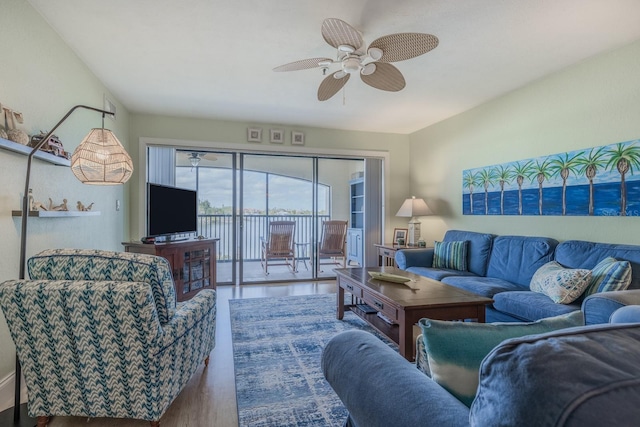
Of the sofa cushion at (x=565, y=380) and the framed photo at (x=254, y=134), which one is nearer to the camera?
the sofa cushion at (x=565, y=380)

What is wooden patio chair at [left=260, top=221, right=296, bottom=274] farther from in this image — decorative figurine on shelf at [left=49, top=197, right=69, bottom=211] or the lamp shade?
decorative figurine on shelf at [left=49, top=197, right=69, bottom=211]

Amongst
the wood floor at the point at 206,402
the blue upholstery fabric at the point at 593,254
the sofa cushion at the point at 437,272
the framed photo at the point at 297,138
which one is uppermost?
the framed photo at the point at 297,138

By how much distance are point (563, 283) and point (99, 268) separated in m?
2.89

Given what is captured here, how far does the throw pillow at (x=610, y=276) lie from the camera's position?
217 cm

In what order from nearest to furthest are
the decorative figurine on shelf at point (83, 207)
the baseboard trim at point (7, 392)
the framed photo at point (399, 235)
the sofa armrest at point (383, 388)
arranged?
the sofa armrest at point (383, 388), the baseboard trim at point (7, 392), the decorative figurine on shelf at point (83, 207), the framed photo at point (399, 235)

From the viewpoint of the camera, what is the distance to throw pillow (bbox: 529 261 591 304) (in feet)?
7.61

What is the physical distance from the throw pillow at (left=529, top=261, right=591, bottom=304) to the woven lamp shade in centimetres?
323

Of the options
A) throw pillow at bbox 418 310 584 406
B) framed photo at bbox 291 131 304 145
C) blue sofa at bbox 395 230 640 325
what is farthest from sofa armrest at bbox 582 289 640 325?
framed photo at bbox 291 131 304 145

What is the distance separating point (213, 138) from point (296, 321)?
280 cm

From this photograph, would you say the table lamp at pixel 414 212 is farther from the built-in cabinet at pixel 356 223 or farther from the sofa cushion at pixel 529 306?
the sofa cushion at pixel 529 306

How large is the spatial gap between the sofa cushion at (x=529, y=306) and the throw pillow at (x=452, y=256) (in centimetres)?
102

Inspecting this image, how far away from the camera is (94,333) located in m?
1.48

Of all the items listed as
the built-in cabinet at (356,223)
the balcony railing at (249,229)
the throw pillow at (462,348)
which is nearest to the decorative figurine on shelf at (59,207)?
the throw pillow at (462,348)

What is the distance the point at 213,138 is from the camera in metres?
4.64
